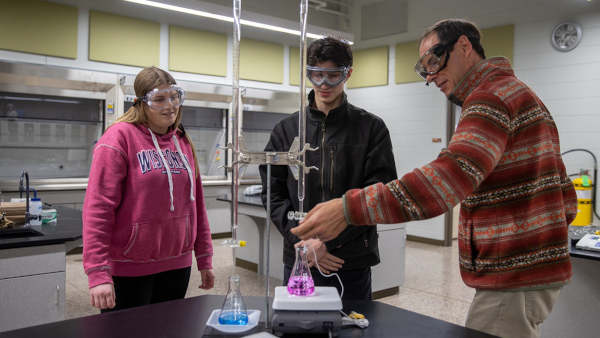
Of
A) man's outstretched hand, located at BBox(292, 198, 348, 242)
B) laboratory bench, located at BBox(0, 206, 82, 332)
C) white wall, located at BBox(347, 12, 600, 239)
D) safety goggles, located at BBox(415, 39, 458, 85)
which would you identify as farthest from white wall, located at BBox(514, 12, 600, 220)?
laboratory bench, located at BBox(0, 206, 82, 332)

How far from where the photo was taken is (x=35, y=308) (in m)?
2.29

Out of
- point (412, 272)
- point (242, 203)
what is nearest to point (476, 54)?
point (242, 203)

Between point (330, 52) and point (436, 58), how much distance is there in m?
0.45

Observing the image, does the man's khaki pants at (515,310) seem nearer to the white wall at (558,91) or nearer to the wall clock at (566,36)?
the white wall at (558,91)

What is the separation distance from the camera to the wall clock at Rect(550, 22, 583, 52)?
5211mm

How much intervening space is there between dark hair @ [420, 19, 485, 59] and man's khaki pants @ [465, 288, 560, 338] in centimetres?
67

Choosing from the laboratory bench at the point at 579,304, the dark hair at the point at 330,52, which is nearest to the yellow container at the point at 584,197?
the laboratory bench at the point at 579,304

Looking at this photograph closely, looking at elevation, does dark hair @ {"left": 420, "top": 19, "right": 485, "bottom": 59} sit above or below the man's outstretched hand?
above

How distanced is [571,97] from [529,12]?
117 cm

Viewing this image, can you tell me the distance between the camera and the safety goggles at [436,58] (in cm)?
132

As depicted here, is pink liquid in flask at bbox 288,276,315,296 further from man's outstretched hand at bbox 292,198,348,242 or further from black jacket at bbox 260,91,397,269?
black jacket at bbox 260,91,397,269

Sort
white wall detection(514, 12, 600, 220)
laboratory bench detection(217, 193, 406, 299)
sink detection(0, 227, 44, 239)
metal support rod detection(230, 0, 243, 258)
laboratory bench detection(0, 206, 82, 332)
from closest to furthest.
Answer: metal support rod detection(230, 0, 243, 258) < laboratory bench detection(0, 206, 82, 332) < sink detection(0, 227, 44, 239) < laboratory bench detection(217, 193, 406, 299) < white wall detection(514, 12, 600, 220)

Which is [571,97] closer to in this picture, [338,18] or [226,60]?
[338,18]

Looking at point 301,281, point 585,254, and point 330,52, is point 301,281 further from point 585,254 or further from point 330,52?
point 585,254
